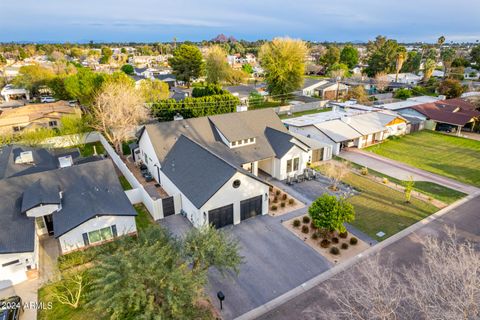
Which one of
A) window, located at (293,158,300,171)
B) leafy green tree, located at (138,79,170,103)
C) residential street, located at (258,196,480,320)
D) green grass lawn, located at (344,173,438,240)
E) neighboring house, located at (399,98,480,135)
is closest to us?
residential street, located at (258,196,480,320)

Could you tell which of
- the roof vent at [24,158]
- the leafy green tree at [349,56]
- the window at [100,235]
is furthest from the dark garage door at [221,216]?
the leafy green tree at [349,56]

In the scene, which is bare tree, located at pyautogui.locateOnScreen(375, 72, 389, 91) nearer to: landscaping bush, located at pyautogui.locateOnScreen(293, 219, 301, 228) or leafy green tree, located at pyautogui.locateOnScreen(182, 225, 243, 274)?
landscaping bush, located at pyautogui.locateOnScreen(293, 219, 301, 228)

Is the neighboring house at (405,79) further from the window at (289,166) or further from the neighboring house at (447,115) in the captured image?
the window at (289,166)

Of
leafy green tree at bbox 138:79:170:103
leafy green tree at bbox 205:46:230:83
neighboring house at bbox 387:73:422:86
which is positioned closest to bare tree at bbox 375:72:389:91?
neighboring house at bbox 387:73:422:86

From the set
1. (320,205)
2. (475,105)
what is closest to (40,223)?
(320,205)

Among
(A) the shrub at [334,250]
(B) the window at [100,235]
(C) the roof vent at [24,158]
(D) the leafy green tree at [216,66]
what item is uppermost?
(D) the leafy green tree at [216,66]

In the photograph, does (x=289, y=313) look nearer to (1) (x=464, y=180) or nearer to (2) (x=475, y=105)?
(1) (x=464, y=180)

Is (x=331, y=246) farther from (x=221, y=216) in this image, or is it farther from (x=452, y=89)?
(x=452, y=89)

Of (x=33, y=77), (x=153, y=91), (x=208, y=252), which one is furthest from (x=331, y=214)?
(x=33, y=77)
